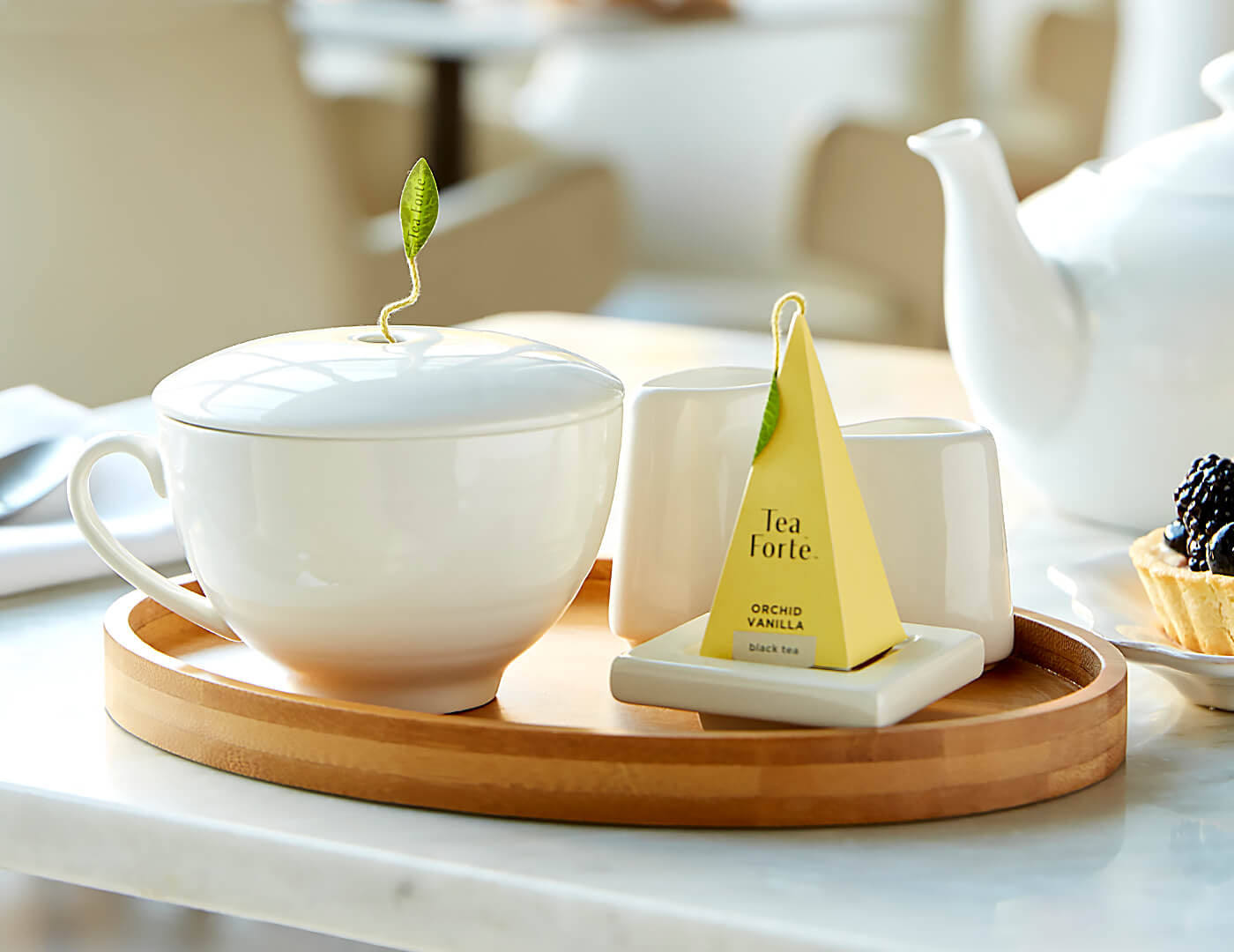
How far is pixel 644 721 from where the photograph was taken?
1.47ft

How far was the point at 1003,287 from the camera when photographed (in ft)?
2.28

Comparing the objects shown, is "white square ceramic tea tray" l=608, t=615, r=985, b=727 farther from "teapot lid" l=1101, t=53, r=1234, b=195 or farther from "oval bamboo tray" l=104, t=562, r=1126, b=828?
"teapot lid" l=1101, t=53, r=1234, b=195

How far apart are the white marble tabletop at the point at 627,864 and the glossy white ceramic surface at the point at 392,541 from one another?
44mm

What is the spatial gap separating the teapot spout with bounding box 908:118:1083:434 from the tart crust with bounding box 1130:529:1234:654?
18cm

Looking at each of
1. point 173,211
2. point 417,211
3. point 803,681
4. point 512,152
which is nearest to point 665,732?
point 803,681

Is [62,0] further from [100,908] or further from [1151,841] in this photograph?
[1151,841]

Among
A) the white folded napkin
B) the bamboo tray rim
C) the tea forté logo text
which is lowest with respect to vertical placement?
the white folded napkin

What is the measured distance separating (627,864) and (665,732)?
0.22ft

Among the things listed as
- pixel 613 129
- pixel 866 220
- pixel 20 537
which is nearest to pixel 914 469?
pixel 20 537

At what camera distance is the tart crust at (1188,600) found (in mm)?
500

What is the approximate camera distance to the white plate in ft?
1.54

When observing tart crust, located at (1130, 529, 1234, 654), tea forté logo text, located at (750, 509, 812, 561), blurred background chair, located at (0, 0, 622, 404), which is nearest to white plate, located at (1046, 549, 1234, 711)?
tart crust, located at (1130, 529, 1234, 654)

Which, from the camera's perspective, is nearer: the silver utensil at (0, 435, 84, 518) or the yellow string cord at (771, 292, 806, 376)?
the yellow string cord at (771, 292, 806, 376)

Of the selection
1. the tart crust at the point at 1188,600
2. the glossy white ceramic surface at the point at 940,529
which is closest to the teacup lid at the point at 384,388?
the glossy white ceramic surface at the point at 940,529
